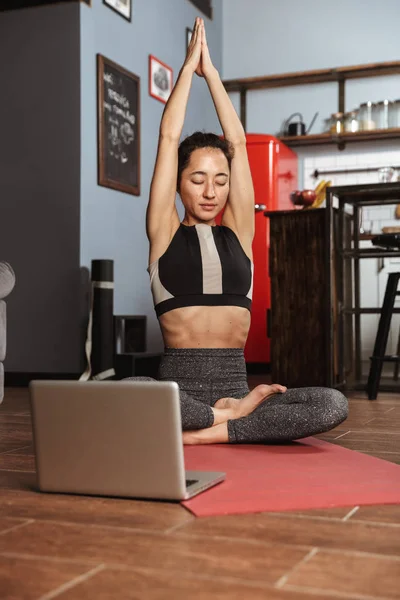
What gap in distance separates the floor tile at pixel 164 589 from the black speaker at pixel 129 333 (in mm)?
3713

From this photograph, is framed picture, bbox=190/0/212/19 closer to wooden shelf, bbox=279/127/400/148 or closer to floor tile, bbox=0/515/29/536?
wooden shelf, bbox=279/127/400/148

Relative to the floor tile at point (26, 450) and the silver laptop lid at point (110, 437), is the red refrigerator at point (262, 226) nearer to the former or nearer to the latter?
the floor tile at point (26, 450)

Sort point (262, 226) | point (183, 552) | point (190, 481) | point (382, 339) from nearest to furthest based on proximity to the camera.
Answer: point (183, 552), point (190, 481), point (382, 339), point (262, 226)

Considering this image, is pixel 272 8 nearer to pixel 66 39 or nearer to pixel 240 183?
pixel 66 39

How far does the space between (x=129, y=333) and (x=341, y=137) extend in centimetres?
233

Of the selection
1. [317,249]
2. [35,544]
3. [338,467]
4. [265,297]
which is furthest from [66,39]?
[35,544]

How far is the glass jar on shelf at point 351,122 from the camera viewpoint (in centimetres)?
595

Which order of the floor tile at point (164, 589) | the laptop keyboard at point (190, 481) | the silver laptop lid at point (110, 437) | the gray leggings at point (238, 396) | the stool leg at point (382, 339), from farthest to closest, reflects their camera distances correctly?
the stool leg at point (382, 339), the gray leggings at point (238, 396), the laptop keyboard at point (190, 481), the silver laptop lid at point (110, 437), the floor tile at point (164, 589)

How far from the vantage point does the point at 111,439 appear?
1476 millimetres

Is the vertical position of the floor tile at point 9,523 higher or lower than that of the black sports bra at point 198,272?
lower

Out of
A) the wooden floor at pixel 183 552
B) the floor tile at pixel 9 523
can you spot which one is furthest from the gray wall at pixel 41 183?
the floor tile at pixel 9 523

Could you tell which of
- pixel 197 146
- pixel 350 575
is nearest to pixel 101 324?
pixel 197 146

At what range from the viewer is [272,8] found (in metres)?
6.41

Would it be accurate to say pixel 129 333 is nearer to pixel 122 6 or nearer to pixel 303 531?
pixel 122 6
